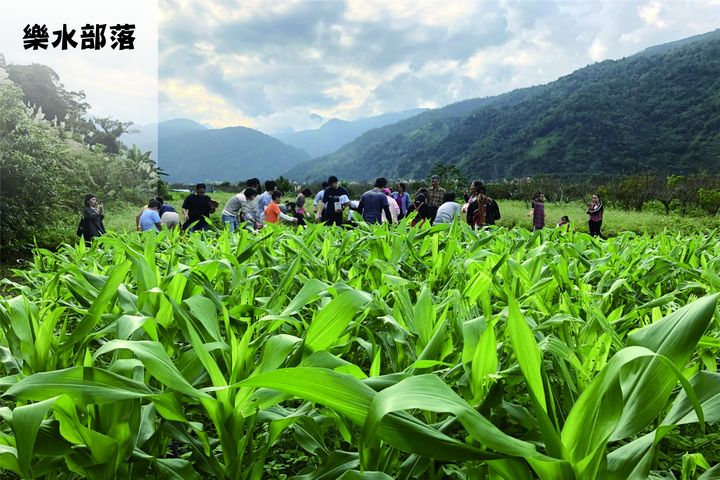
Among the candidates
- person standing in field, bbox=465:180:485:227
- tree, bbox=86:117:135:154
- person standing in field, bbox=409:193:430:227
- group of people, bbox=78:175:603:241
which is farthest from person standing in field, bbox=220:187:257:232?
tree, bbox=86:117:135:154

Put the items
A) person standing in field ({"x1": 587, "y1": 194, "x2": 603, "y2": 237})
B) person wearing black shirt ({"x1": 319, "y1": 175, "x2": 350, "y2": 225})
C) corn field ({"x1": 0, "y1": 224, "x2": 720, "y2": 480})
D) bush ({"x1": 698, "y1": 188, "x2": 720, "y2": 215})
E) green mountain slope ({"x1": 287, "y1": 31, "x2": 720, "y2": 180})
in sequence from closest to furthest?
corn field ({"x1": 0, "y1": 224, "x2": 720, "y2": 480}) < person wearing black shirt ({"x1": 319, "y1": 175, "x2": 350, "y2": 225}) < person standing in field ({"x1": 587, "y1": 194, "x2": 603, "y2": 237}) < bush ({"x1": 698, "y1": 188, "x2": 720, "y2": 215}) < green mountain slope ({"x1": 287, "y1": 31, "x2": 720, "y2": 180})

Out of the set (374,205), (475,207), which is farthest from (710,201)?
(374,205)

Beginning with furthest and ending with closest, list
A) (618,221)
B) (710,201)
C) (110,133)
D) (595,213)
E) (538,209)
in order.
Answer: (110,133)
(710,201)
(618,221)
(595,213)
(538,209)

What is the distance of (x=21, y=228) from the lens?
10.5 metres

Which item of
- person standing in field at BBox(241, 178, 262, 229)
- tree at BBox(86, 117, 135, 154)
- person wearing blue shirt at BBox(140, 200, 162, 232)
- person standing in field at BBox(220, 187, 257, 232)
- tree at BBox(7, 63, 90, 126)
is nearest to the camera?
person wearing blue shirt at BBox(140, 200, 162, 232)

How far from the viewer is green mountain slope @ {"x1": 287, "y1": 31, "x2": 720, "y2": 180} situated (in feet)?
183

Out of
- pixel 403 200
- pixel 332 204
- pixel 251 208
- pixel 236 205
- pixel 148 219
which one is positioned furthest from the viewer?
pixel 403 200

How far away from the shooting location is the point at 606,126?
2505 inches

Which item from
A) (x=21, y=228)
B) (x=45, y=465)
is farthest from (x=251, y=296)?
(x=21, y=228)

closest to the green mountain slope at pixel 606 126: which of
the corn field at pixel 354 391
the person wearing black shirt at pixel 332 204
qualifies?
the person wearing black shirt at pixel 332 204

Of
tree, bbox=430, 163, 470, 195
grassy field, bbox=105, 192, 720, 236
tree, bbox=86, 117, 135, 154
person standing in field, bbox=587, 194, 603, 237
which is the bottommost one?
grassy field, bbox=105, 192, 720, 236

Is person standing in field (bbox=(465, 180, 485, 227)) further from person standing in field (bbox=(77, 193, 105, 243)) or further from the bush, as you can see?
the bush

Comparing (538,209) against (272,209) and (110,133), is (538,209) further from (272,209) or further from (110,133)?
(110,133)

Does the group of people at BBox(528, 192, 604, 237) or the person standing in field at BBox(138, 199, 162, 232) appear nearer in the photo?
the person standing in field at BBox(138, 199, 162, 232)
